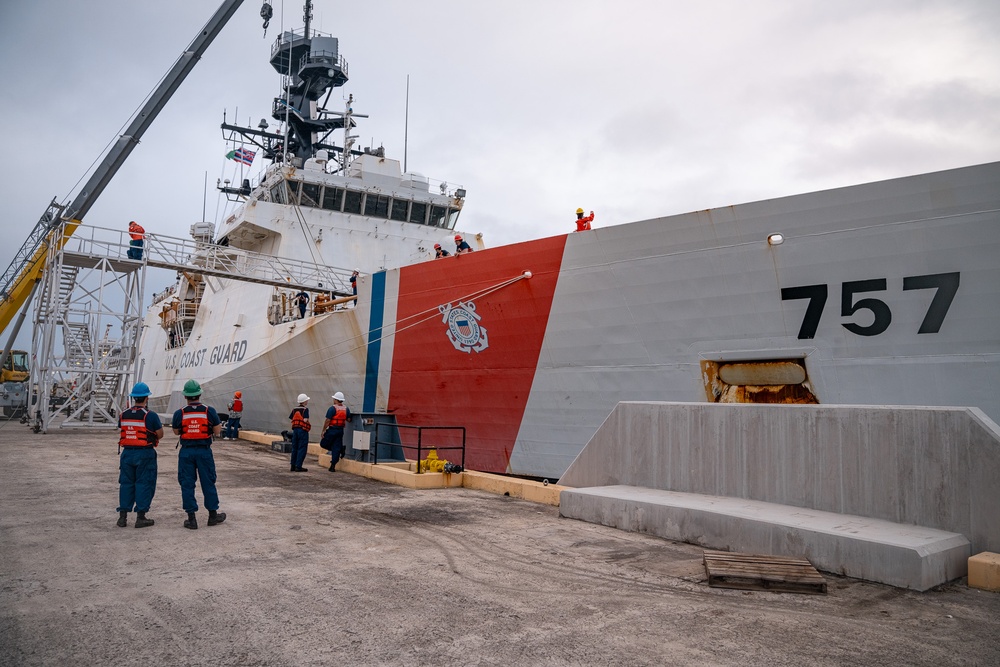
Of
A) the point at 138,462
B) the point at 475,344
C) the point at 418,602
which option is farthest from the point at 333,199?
the point at 418,602

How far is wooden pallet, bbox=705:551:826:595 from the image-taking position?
3795mm

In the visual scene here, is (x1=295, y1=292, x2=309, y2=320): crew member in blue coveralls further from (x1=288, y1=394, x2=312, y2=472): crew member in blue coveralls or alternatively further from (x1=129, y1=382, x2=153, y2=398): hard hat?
(x1=129, y1=382, x2=153, y2=398): hard hat

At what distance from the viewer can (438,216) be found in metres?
17.5

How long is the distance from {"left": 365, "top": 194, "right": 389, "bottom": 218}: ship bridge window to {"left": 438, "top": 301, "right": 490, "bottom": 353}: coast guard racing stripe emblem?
747 cm

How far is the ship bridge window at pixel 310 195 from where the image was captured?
1603 centimetres

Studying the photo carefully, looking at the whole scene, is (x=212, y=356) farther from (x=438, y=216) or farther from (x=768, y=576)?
(x=768, y=576)

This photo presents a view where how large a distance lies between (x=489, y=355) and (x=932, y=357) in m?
5.35

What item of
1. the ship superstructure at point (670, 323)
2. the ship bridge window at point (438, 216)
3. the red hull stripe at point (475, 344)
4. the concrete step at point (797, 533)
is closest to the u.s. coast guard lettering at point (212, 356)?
the ship superstructure at point (670, 323)

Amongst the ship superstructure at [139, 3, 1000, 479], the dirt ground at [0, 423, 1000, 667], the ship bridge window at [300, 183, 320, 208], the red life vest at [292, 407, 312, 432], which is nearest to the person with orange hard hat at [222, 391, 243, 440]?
the ship superstructure at [139, 3, 1000, 479]

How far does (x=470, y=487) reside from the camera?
8039mm

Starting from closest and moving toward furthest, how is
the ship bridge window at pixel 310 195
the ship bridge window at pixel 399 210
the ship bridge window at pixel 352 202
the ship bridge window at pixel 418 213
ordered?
the ship bridge window at pixel 310 195 → the ship bridge window at pixel 352 202 → the ship bridge window at pixel 399 210 → the ship bridge window at pixel 418 213

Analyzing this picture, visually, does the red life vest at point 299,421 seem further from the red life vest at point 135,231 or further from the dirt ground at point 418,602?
the red life vest at point 135,231

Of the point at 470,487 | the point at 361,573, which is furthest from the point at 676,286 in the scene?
the point at 361,573

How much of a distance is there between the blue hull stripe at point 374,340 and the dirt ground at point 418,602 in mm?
5824
